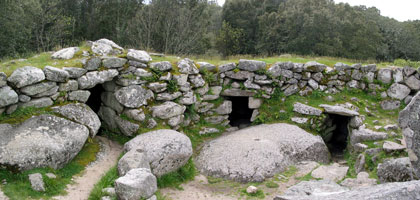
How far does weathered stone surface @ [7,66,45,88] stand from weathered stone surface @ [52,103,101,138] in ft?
3.05

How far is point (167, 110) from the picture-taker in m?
10.7

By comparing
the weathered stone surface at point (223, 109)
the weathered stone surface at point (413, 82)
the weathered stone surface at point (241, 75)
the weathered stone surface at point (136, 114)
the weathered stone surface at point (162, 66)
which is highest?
the weathered stone surface at point (162, 66)

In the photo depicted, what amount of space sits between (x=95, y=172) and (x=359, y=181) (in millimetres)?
6495

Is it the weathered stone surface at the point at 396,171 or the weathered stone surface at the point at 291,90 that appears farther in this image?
the weathered stone surface at the point at 291,90

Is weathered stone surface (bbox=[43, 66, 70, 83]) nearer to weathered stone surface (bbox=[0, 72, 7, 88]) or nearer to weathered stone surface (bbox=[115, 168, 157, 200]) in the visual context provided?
weathered stone surface (bbox=[0, 72, 7, 88])

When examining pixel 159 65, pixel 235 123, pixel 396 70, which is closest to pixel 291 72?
pixel 235 123

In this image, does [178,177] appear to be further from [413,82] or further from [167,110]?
[413,82]

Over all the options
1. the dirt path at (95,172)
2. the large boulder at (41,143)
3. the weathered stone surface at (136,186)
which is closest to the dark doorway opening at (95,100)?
the dirt path at (95,172)

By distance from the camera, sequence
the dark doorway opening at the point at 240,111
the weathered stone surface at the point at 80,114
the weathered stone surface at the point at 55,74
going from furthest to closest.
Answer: the dark doorway opening at the point at 240,111 < the weathered stone surface at the point at 80,114 < the weathered stone surface at the point at 55,74

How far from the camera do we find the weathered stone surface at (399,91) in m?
13.0

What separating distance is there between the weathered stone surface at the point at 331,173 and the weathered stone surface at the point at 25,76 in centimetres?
775

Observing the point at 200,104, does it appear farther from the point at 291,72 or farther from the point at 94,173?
the point at 94,173

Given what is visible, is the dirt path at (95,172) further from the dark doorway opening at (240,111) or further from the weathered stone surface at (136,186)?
the dark doorway opening at (240,111)

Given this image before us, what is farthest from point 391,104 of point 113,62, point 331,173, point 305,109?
point 113,62
